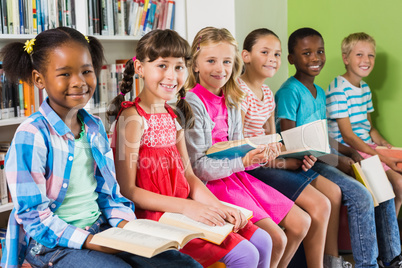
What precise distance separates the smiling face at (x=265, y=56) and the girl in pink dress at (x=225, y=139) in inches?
8.3

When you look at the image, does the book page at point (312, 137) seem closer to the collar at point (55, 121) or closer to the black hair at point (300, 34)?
the black hair at point (300, 34)

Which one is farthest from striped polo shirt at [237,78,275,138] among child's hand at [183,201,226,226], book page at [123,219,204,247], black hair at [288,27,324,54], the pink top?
book page at [123,219,204,247]

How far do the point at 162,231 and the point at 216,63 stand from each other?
0.79 m

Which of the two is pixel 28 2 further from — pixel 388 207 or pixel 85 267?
pixel 388 207

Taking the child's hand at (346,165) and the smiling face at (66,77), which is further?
the child's hand at (346,165)

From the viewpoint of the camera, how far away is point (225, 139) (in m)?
1.79

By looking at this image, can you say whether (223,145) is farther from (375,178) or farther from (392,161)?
(392,161)

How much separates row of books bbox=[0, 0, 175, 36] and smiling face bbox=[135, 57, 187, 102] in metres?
0.71

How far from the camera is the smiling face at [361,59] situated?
7.96ft

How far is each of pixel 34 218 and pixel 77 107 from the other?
0.31 meters

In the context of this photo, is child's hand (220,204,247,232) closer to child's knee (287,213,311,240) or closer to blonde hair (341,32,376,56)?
child's knee (287,213,311,240)

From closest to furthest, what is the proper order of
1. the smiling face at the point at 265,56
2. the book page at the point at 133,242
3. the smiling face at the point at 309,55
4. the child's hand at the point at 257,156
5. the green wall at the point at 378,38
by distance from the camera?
the book page at the point at 133,242, the child's hand at the point at 257,156, the smiling face at the point at 265,56, the smiling face at the point at 309,55, the green wall at the point at 378,38

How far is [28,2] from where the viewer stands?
6.31 ft

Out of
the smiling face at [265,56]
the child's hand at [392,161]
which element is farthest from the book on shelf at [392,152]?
the smiling face at [265,56]
